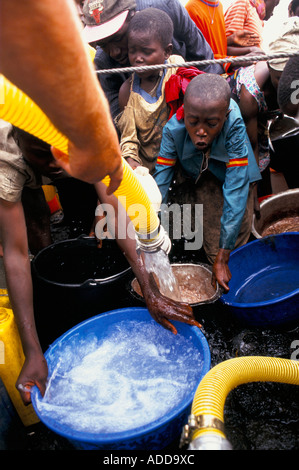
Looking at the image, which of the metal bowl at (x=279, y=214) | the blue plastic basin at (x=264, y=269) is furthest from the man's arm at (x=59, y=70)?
the metal bowl at (x=279, y=214)

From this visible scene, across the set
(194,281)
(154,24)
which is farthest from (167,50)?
(194,281)

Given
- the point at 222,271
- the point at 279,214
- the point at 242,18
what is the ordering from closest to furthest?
the point at 222,271
the point at 279,214
the point at 242,18

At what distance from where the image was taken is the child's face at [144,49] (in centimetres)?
267

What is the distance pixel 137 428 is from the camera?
1.37m

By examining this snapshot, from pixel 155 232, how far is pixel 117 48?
2149 mm

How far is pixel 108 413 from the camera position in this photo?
5.33ft

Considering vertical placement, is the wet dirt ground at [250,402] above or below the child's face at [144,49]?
below

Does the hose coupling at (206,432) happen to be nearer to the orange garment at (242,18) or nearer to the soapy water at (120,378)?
the soapy water at (120,378)

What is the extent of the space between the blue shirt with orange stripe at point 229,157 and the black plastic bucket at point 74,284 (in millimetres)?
751

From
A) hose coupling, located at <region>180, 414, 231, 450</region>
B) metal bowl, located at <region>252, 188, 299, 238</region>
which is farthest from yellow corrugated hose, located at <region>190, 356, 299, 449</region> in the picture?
metal bowl, located at <region>252, 188, 299, 238</region>

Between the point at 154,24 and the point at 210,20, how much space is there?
1.51 metres

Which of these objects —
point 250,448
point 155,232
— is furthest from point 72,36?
point 250,448

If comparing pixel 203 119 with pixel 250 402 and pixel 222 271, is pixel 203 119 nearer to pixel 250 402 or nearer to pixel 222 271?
pixel 222 271

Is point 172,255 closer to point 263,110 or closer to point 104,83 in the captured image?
point 263,110
